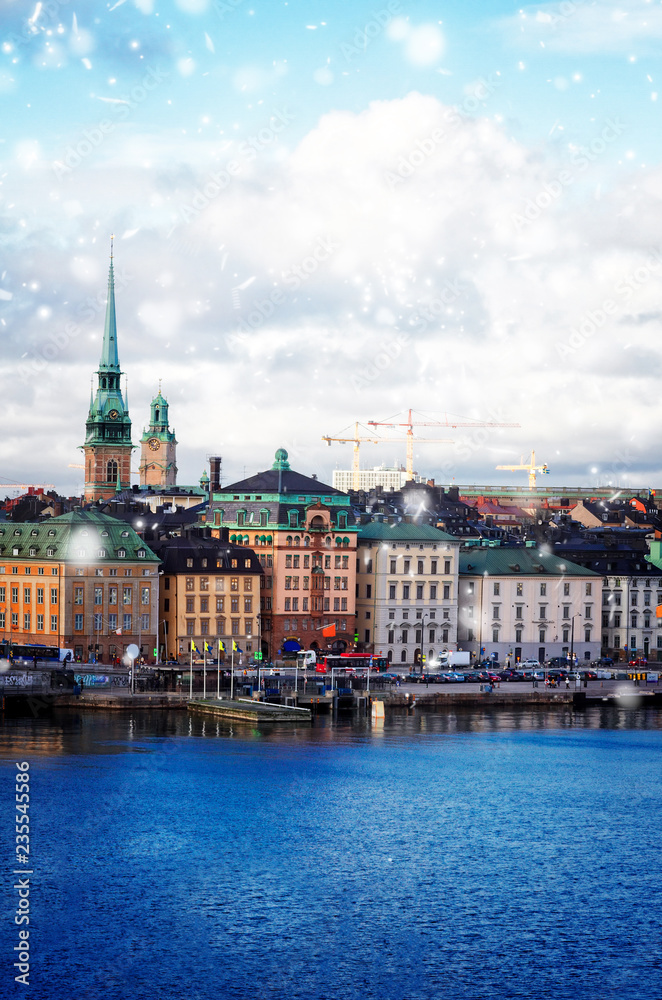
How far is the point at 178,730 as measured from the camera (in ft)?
205

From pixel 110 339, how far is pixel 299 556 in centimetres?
5120

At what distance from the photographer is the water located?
113 ft

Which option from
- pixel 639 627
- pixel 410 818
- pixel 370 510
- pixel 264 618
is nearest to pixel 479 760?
pixel 410 818

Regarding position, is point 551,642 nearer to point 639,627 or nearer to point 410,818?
point 639,627

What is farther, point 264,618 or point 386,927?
point 264,618

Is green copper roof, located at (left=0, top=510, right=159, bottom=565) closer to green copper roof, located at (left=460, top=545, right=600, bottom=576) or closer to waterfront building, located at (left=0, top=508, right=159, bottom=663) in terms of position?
waterfront building, located at (left=0, top=508, right=159, bottom=663)

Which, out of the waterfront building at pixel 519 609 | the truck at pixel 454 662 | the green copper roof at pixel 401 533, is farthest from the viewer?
the waterfront building at pixel 519 609

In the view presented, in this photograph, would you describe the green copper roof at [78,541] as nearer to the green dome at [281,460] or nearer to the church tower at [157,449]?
the green dome at [281,460]

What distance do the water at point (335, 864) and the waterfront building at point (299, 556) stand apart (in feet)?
59.7

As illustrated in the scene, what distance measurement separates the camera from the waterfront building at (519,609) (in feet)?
279

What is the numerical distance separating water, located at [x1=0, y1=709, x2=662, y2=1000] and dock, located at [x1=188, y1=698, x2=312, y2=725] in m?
3.29

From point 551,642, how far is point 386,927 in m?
49.4

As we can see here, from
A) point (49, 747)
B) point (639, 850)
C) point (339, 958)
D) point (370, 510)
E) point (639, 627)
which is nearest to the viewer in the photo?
point (339, 958)

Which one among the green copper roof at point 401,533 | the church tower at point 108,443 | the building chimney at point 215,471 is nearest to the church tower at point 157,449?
the church tower at point 108,443
